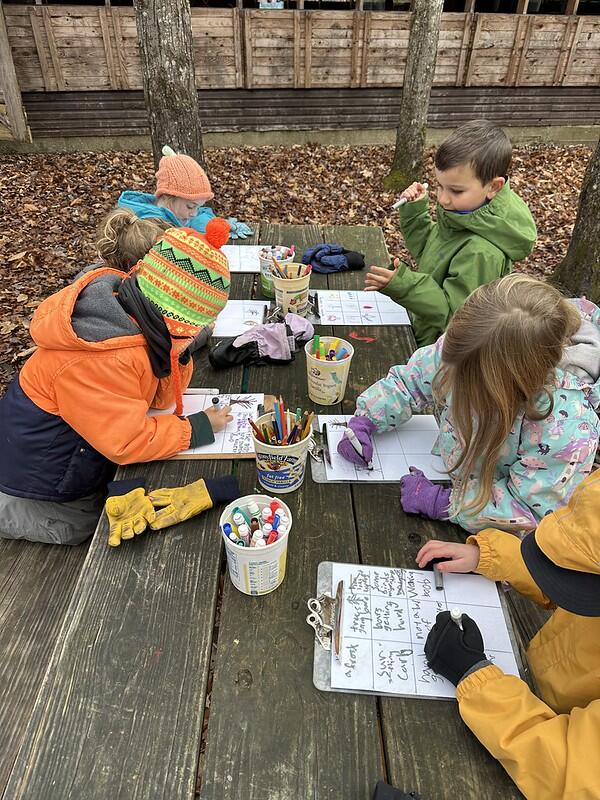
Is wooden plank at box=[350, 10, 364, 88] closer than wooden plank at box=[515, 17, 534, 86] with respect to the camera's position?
Yes

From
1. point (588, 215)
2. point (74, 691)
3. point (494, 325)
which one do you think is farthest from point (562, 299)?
point (588, 215)

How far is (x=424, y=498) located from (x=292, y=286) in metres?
1.32

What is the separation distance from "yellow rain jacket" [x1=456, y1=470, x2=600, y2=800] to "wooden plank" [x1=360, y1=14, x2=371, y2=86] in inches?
357

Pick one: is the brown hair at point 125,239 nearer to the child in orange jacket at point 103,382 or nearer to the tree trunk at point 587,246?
the child in orange jacket at point 103,382

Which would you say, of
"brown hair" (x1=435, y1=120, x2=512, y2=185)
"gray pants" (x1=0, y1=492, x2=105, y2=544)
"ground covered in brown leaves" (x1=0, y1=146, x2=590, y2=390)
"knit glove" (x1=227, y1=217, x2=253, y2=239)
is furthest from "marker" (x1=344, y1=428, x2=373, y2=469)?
"ground covered in brown leaves" (x1=0, y1=146, x2=590, y2=390)

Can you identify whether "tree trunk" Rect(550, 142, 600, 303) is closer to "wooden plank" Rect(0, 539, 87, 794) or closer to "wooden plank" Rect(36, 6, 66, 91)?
"wooden plank" Rect(0, 539, 87, 794)

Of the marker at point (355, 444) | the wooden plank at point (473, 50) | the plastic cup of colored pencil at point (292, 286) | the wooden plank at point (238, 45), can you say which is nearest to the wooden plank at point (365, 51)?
the wooden plank at point (473, 50)

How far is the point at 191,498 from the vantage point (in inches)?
61.4

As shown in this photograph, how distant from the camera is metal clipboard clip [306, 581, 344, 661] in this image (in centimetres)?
123

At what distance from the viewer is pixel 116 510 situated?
4.91 ft

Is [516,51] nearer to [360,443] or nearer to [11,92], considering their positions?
[11,92]

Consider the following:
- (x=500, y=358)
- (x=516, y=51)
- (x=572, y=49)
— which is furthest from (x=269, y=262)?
(x=572, y=49)

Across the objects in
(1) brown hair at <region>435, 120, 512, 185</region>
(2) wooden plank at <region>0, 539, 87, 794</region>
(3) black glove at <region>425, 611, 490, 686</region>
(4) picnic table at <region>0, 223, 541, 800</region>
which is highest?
(1) brown hair at <region>435, 120, 512, 185</region>

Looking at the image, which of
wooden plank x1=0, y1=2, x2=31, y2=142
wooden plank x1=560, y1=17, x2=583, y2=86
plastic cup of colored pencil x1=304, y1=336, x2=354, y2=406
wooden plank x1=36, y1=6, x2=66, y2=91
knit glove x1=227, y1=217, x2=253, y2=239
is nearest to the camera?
plastic cup of colored pencil x1=304, y1=336, x2=354, y2=406
